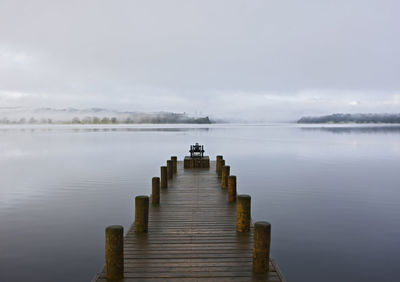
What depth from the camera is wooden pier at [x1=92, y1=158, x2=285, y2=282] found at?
19.2 feet

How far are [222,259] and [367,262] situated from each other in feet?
24.3

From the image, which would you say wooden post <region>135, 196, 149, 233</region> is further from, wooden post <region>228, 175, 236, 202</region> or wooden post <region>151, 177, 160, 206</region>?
wooden post <region>228, 175, 236, 202</region>

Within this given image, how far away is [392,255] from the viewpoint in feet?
36.7

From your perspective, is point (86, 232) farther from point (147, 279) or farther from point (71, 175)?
point (71, 175)

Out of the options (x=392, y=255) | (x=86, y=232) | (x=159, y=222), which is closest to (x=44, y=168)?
(x=86, y=232)

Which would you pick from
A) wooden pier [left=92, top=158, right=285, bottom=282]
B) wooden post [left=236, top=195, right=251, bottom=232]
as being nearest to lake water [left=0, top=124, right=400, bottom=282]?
→ wooden pier [left=92, top=158, right=285, bottom=282]

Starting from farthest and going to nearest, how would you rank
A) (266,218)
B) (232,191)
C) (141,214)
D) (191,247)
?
(266,218)
(232,191)
(141,214)
(191,247)

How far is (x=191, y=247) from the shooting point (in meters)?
7.16

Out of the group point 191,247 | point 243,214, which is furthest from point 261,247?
point 243,214

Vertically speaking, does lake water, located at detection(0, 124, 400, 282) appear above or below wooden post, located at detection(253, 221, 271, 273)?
below

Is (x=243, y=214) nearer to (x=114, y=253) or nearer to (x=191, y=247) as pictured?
(x=191, y=247)

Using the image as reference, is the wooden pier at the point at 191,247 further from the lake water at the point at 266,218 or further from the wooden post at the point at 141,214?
the lake water at the point at 266,218

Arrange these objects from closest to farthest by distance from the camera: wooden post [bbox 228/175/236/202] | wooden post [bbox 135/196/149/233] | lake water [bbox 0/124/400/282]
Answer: wooden post [bbox 135/196/149/233] < lake water [bbox 0/124/400/282] < wooden post [bbox 228/175/236/202]

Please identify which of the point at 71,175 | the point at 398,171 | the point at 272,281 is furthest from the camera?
the point at 398,171
